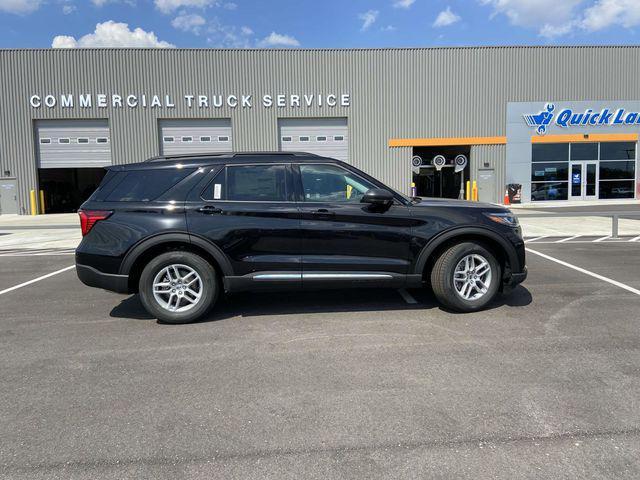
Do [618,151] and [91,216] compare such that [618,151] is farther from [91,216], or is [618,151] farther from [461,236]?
[91,216]

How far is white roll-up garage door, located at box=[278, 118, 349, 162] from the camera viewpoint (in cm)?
2672

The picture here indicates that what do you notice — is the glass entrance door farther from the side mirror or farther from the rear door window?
the rear door window

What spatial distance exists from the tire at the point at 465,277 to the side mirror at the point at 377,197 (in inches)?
36.3

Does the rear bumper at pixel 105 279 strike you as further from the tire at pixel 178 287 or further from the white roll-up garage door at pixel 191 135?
the white roll-up garage door at pixel 191 135

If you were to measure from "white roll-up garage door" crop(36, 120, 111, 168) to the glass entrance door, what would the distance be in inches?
1034

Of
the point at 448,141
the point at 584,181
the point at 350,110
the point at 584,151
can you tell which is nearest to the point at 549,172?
the point at 584,181

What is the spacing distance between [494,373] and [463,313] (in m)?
1.70

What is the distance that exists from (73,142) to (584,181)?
1133 inches

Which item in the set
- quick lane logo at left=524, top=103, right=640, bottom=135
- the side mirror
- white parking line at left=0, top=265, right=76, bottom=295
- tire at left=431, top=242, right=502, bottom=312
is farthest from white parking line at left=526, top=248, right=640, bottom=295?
quick lane logo at left=524, top=103, right=640, bottom=135

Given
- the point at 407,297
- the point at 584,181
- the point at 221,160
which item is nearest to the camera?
the point at 221,160

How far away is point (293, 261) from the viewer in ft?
16.8

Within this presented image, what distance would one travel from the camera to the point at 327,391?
3473 mm

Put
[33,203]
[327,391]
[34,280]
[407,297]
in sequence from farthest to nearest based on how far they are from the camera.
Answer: [33,203] → [34,280] → [407,297] → [327,391]

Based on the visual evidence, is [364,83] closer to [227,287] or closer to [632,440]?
[227,287]
